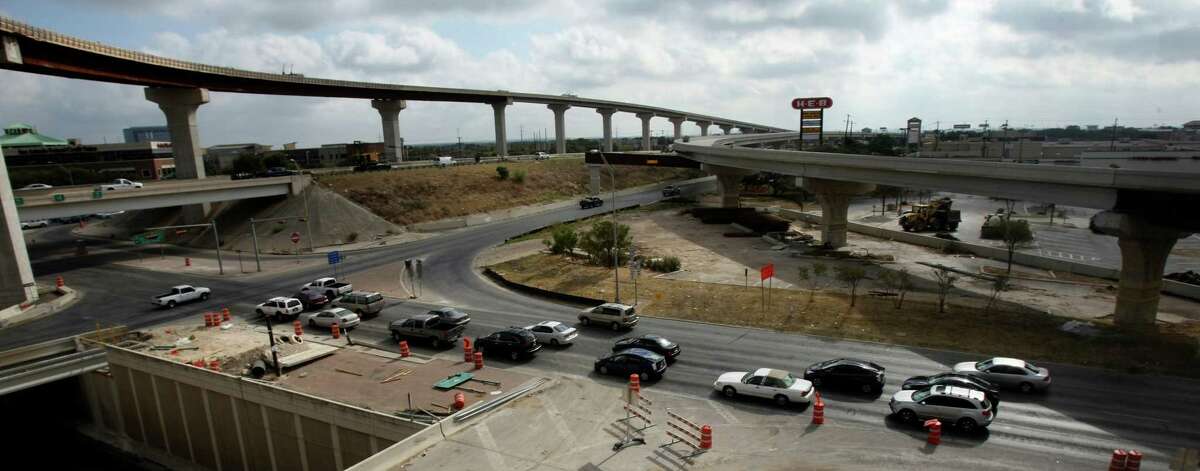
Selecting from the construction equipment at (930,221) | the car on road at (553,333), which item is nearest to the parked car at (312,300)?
the car on road at (553,333)

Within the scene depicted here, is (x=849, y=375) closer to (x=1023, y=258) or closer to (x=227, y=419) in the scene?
(x=227, y=419)

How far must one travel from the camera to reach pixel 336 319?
34.4 m

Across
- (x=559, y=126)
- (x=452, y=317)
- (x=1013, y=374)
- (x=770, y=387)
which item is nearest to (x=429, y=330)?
(x=452, y=317)

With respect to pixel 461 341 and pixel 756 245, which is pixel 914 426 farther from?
pixel 756 245

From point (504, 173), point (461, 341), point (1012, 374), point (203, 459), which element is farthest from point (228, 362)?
point (504, 173)

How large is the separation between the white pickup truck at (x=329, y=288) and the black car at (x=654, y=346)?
76.1 feet

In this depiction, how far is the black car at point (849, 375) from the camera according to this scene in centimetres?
2327

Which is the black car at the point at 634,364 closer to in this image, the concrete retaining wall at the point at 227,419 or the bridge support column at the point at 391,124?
the concrete retaining wall at the point at 227,419

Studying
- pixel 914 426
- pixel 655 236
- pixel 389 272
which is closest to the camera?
pixel 914 426

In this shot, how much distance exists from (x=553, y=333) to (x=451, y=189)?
58310 mm

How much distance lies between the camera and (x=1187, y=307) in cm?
3719

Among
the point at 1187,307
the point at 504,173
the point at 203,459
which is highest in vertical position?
the point at 504,173

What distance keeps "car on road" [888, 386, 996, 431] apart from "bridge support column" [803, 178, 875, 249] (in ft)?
123

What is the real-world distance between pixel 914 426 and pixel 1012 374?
6091 mm
